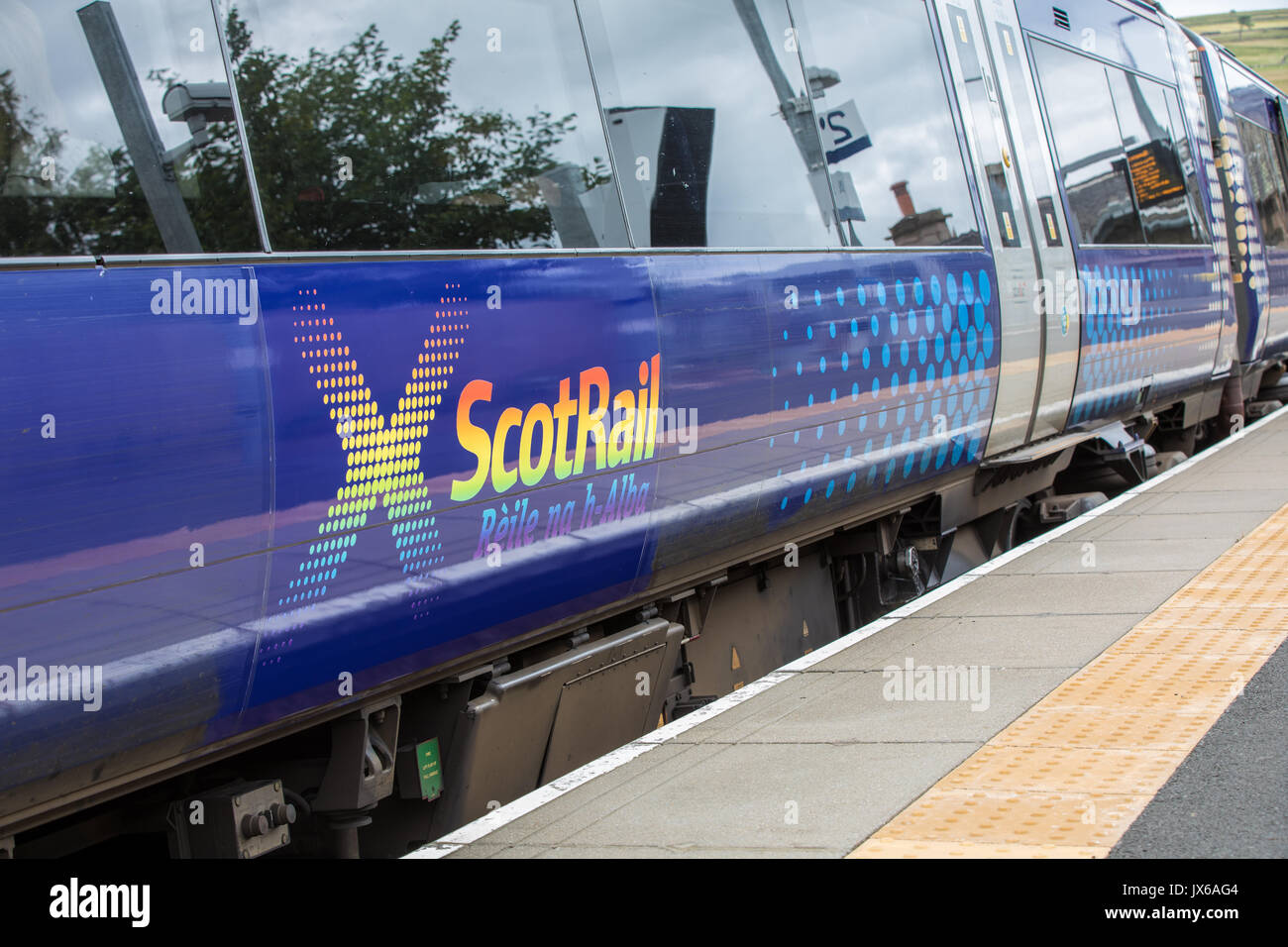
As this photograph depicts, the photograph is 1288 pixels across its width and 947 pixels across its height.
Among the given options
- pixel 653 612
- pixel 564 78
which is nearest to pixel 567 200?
pixel 564 78

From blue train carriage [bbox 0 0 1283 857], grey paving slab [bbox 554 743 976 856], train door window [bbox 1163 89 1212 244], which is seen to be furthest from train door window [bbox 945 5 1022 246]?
grey paving slab [bbox 554 743 976 856]

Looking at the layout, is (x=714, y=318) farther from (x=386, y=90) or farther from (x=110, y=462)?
(x=110, y=462)

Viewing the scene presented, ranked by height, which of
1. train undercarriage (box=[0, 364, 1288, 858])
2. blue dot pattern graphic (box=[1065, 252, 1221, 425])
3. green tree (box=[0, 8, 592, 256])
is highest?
green tree (box=[0, 8, 592, 256])

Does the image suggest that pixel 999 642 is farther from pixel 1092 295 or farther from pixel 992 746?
pixel 1092 295

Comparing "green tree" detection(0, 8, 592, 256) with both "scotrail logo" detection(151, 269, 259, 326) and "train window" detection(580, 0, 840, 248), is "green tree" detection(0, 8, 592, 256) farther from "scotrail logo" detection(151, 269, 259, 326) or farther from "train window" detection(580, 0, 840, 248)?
"train window" detection(580, 0, 840, 248)

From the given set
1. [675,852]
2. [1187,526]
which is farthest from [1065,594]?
[675,852]

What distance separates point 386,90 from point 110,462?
54.8 inches

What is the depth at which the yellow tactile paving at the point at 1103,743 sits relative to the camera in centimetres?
302

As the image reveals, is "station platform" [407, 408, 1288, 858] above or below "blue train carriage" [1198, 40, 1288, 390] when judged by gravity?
below

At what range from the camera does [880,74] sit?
6.11m

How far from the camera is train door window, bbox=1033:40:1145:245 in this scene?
313 inches

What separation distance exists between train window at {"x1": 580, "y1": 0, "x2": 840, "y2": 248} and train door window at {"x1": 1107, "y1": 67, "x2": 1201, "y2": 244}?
4.73 meters

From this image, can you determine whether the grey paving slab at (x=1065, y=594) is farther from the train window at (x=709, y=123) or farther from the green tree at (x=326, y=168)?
the green tree at (x=326, y=168)

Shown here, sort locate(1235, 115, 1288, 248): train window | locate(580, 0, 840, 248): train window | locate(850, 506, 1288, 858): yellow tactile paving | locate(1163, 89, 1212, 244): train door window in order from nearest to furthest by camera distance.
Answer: locate(850, 506, 1288, 858): yellow tactile paving < locate(580, 0, 840, 248): train window < locate(1163, 89, 1212, 244): train door window < locate(1235, 115, 1288, 248): train window
